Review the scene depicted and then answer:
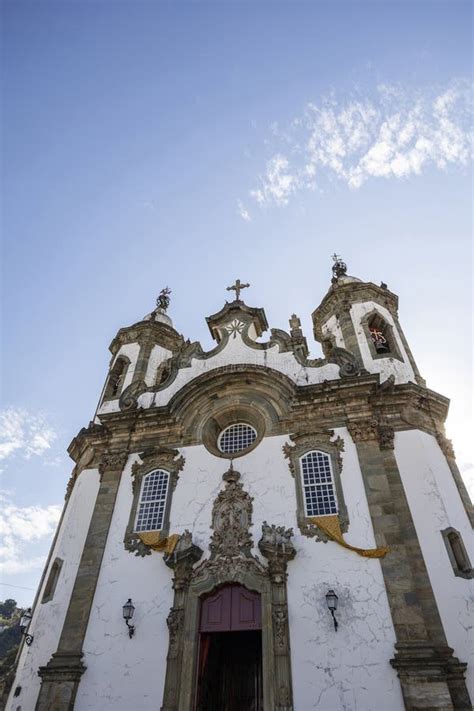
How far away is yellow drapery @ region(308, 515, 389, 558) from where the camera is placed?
438 inches

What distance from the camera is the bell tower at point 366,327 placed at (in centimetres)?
1645

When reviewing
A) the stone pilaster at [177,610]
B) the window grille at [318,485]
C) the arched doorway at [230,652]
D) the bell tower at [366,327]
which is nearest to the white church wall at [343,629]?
the window grille at [318,485]

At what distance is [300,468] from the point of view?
13312mm

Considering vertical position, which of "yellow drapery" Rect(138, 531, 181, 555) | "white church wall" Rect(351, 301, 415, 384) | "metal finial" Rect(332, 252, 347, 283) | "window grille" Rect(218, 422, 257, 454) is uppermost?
"metal finial" Rect(332, 252, 347, 283)

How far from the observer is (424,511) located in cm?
1208

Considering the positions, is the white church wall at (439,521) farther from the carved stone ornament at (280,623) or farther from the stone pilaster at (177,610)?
the stone pilaster at (177,610)

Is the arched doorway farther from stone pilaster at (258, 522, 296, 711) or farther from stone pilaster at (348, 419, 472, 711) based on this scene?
stone pilaster at (348, 419, 472, 711)

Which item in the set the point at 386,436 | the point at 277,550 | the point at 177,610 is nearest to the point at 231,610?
the point at 177,610

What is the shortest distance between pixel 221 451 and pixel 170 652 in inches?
226

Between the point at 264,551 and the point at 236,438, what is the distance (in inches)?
172

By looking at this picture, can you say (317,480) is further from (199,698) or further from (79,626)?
(79,626)

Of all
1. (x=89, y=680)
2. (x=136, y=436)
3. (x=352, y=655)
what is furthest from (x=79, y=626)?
(x=352, y=655)

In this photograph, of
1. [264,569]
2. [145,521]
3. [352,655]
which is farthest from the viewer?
[145,521]

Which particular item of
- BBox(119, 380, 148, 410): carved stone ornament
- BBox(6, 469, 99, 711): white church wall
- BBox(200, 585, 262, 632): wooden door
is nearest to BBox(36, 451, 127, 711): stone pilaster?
BBox(6, 469, 99, 711): white church wall
